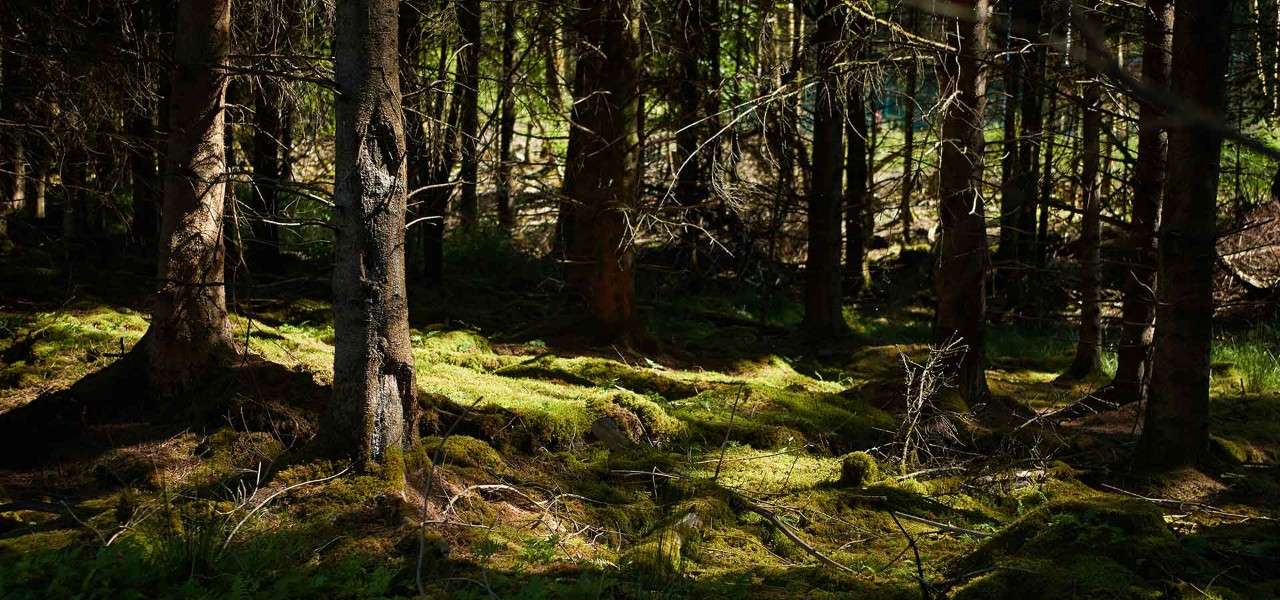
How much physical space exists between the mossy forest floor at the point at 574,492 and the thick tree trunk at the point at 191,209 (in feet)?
1.12

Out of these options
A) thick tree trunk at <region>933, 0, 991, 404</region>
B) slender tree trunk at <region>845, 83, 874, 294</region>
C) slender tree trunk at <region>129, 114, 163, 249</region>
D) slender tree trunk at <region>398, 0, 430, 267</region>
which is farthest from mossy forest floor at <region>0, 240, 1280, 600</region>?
slender tree trunk at <region>845, 83, 874, 294</region>

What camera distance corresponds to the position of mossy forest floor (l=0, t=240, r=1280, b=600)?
4113 millimetres

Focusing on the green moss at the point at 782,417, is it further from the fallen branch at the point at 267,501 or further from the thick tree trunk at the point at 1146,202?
the fallen branch at the point at 267,501

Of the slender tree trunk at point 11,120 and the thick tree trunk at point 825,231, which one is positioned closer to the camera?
the slender tree trunk at point 11,120

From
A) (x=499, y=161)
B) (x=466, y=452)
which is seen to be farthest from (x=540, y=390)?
(x=499, y=161)

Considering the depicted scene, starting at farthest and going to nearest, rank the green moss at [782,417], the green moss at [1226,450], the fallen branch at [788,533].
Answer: the green moss at [782,417]
the green moss at [1226,450]
the fallen branch at [788,533]

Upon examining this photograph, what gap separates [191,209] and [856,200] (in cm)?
1126

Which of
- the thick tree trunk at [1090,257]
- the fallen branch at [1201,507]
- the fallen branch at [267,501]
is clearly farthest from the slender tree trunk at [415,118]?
the thick tree trunk at [1090,257]

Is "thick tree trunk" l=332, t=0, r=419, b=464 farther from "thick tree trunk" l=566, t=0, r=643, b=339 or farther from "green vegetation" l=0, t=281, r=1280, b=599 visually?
"thick tree trunk" l=566, t=0, r=643, b=339

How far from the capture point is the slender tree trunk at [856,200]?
47.6ft

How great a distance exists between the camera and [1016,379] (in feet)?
35.8

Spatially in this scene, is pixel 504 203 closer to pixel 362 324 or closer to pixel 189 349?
pixel 189 349

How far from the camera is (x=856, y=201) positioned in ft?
50.7

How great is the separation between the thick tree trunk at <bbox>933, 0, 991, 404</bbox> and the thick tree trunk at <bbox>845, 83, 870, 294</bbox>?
5040 millimetres
